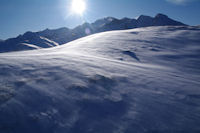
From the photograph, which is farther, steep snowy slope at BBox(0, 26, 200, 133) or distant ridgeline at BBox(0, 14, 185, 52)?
distant ridgeline at BBox(0, 14, 185, 52)

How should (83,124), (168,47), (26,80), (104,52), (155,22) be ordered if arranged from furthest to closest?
(155,22) < (168,47) < (104,52) < (26,80) < (83,124)

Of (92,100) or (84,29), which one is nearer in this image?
(92,100)

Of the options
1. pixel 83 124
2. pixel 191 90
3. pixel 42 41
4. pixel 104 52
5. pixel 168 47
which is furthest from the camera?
pixel 42 41

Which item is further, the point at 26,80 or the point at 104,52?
the point at 104,52

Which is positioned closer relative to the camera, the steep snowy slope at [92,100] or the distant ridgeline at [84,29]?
the steep snowy slope at [92,100]

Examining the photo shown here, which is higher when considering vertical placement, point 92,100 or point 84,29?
point 84,29

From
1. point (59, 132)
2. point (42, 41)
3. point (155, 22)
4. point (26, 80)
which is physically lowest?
point (59, 132)

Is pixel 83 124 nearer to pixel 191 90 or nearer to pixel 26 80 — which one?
pixel 26 80

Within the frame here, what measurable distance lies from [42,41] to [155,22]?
98378 mm

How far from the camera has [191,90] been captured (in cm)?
244

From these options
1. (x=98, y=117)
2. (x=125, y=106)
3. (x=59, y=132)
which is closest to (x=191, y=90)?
(x=125, y=106)

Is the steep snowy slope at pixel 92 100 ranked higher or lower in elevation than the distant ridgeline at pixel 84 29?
lower

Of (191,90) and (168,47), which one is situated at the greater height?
(168,47)

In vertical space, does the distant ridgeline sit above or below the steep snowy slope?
above
